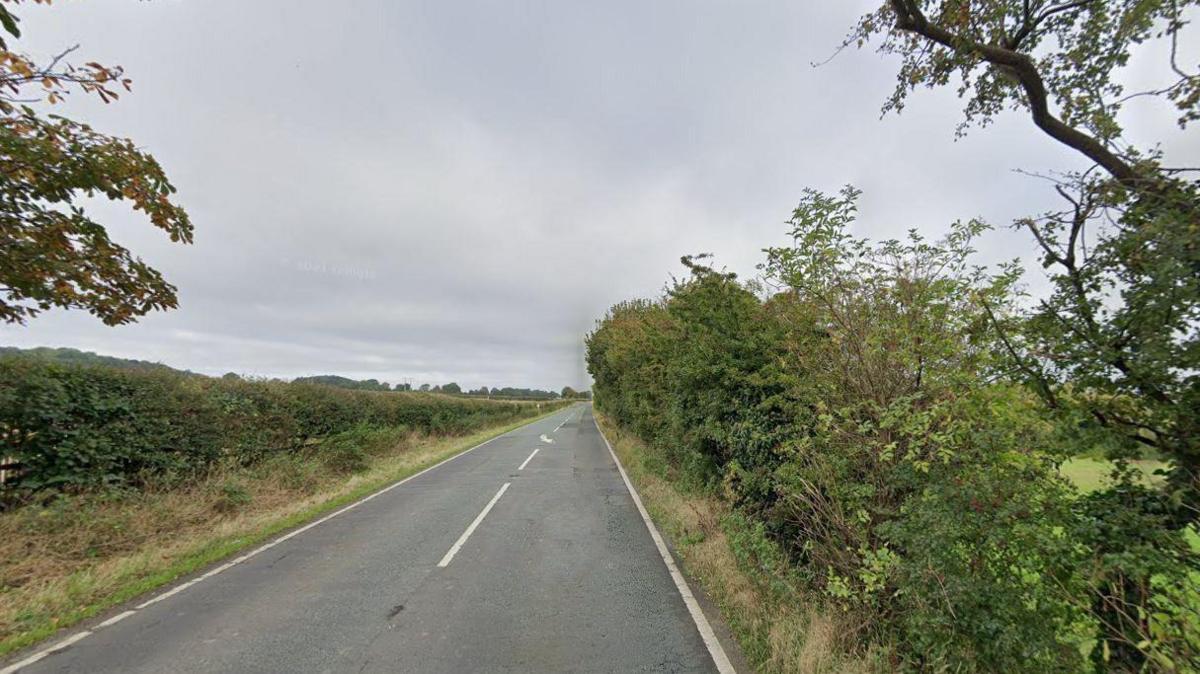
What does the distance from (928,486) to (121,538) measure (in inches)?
377

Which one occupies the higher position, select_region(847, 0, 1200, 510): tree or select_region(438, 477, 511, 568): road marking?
select_region(847, 0, 1200, 510): tree

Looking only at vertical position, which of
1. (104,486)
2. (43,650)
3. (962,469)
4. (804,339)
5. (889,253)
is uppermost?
(889,253)

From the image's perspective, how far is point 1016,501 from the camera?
2854 millimetres

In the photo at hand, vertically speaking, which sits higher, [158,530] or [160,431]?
[160,431]

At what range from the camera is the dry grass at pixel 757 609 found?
136 inches

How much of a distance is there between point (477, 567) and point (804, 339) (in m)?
4.83

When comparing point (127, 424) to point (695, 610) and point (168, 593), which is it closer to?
point (168, 593)

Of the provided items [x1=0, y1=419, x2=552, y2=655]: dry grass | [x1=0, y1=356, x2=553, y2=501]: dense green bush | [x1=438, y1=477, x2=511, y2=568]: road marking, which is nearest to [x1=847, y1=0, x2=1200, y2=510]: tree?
[x1=438, y1=477, x2=511, y2=568]: road marking

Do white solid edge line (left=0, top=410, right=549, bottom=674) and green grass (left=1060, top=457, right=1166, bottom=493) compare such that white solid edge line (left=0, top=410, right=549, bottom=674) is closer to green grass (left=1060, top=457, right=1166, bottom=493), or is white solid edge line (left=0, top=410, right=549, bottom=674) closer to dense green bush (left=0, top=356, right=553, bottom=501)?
dense green bush (left=0, top=356, right=553, bottom=501)

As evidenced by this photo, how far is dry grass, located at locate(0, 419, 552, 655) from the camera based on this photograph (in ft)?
15.7

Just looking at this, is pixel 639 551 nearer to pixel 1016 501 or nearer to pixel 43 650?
pixel 1016 501

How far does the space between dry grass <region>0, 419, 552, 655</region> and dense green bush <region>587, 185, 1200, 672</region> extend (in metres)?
7.18

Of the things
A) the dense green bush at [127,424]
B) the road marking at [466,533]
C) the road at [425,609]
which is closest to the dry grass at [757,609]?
the road at [425,609]

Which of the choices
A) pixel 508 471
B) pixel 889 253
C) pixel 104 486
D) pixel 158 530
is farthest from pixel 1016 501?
pixel 508 471
